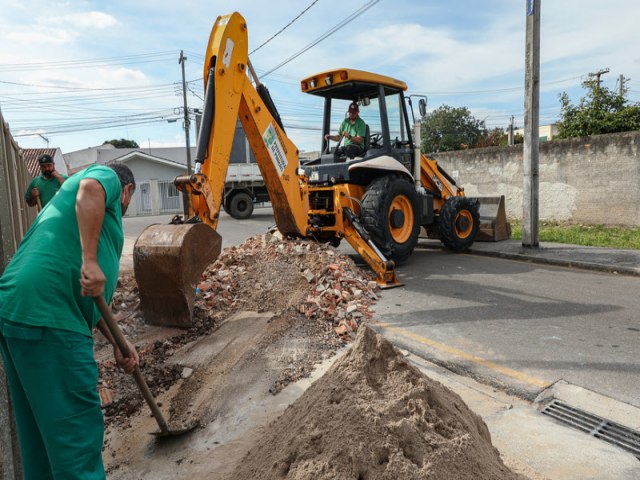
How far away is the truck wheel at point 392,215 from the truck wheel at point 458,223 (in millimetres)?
1243

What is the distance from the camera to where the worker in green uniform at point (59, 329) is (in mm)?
2125

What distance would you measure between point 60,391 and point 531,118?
9152 mm

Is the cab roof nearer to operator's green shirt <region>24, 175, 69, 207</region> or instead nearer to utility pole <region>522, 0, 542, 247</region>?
utility pole <region>522, 0, 542, 247</region>

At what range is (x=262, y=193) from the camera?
20328 millimetres

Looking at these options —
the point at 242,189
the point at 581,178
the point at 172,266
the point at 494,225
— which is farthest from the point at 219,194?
the point at 242,189

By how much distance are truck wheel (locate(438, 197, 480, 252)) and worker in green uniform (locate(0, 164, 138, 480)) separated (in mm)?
7397

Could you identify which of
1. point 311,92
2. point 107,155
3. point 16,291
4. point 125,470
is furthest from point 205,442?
point 107,155

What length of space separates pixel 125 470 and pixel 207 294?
282 centimetres

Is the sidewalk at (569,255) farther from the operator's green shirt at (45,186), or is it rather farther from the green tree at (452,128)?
the green tree at (452,128)

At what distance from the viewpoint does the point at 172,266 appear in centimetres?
471

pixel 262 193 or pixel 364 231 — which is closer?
pixel 364 231

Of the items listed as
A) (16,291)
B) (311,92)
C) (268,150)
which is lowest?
(16,291)

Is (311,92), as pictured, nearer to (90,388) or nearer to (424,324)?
(424,324)

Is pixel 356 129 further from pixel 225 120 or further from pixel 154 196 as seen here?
pixel 154 196
